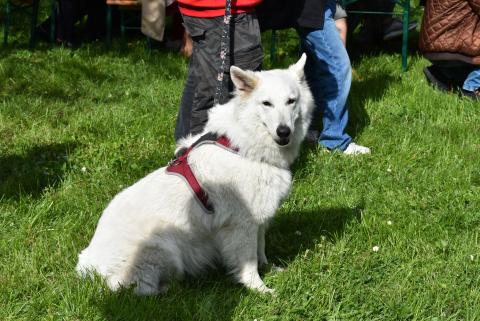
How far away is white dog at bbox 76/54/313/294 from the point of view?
11.5ft

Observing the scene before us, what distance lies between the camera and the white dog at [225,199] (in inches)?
138

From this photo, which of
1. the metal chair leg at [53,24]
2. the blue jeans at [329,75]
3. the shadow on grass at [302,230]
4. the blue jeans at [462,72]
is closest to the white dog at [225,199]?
the shadow on grass at [302,230]

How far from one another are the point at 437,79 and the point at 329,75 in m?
2.06

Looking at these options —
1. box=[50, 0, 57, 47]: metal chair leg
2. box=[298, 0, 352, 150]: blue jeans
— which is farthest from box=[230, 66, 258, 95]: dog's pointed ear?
box=[50, 0, 57, 47]: metal chair leg

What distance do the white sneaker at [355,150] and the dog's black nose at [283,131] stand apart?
2045 mm

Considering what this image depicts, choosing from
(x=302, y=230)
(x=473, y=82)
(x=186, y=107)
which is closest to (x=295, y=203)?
(x=302, y=230)

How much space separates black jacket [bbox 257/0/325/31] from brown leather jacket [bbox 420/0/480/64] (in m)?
2.41

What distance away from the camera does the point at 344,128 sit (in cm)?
580

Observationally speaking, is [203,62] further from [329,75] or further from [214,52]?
[329,75]

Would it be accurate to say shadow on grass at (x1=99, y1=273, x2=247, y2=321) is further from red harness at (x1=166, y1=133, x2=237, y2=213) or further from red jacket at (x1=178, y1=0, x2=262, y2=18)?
red jacket at (x1=178, y1=0, x2=262, y2=18)

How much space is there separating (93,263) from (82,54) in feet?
18.2

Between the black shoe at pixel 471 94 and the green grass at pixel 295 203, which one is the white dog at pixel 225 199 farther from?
the black shoe at pixel 471 94

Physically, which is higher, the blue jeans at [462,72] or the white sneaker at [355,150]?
the blue jeans at [462,72]

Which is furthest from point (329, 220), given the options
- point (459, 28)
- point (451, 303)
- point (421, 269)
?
point (459, 28)
